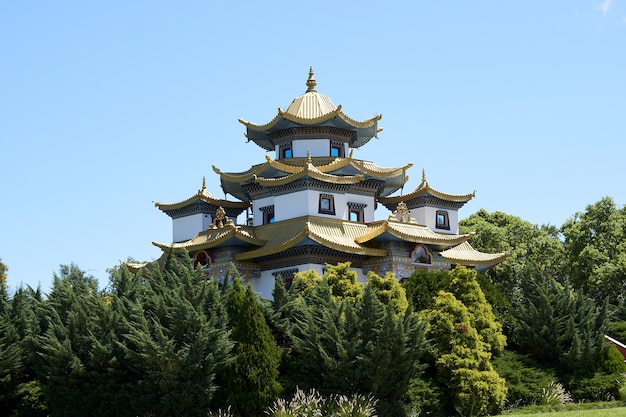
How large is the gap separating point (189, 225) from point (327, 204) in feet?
29.5

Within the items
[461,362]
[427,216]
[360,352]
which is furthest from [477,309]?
[427,216]

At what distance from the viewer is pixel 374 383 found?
23.2 metres

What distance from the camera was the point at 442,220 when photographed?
46219mm

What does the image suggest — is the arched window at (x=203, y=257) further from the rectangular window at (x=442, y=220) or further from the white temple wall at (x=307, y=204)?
the rectangular window at (x=442, y=220)

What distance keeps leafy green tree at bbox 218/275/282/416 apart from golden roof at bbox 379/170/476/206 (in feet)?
73.7

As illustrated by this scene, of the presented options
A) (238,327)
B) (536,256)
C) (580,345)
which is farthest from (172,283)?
(536,256)

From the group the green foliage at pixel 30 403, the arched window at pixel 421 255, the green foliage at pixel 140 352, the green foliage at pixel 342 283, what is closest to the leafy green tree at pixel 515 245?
the arched window at pixel 421 255

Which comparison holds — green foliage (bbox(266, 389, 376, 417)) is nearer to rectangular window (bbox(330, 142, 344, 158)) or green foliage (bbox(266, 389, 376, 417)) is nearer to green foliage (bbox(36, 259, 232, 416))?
green foliage (bbox(36, 259, 232, 416))

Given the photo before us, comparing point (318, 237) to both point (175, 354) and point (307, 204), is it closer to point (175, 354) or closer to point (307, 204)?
point (307, 204)

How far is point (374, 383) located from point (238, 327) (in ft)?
12.4

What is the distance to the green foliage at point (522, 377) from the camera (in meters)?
26.0

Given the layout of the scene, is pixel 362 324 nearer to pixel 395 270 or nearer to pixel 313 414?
pixel 313 414

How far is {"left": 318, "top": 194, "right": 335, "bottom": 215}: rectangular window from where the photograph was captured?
3972cm

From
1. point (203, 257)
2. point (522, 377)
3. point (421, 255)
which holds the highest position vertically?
point (203, 257)
